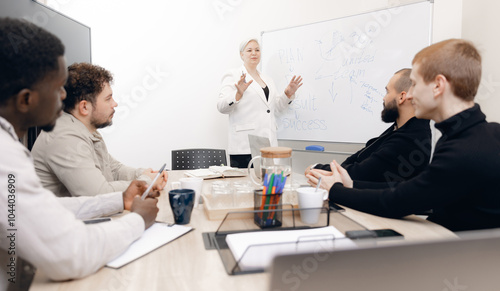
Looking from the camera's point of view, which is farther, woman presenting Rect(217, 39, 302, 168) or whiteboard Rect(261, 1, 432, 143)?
woman presenting Rect(217, 39, 302, 168)

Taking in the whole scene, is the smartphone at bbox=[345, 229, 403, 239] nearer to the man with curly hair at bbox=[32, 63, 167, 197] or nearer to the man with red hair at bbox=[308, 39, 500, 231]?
the man with red hair at bbox=[308, 39, 500, 231]

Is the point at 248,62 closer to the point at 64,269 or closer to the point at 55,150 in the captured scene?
the point at 55,150

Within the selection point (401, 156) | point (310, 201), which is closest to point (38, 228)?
point (310, 201)

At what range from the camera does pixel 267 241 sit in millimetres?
762

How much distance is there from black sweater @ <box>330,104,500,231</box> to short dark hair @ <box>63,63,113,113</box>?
3.73 feet

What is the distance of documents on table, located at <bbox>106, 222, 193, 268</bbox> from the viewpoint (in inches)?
27.8

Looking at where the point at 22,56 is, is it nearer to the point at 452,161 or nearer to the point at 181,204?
the point at 181,204

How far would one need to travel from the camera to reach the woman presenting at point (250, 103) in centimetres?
268

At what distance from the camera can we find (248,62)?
275 cm

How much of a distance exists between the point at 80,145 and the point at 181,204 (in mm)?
546

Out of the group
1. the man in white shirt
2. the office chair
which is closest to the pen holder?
the man in white shirt

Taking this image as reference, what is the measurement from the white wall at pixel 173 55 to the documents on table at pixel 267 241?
2498 mm

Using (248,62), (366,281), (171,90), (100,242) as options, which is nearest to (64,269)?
(100,242)

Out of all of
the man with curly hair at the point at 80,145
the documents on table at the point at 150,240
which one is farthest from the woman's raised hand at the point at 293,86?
the documents on table at the point at 150,240
